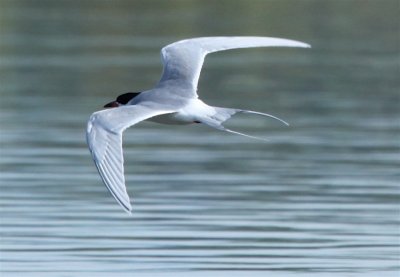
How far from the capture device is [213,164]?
14.6 metres

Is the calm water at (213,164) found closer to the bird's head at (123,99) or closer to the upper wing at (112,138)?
the bird's head at (123,99)

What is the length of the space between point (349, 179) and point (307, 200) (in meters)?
1.04

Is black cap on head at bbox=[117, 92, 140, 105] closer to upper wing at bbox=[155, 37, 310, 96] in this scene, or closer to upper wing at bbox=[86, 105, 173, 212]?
upper wing at bbox=[155, 37, 310, 96]

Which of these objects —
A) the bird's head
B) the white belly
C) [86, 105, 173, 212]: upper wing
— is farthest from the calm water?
[86, 105, 173, 212]: upper wing

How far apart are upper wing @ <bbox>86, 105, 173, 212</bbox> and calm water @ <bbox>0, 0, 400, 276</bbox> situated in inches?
51.1

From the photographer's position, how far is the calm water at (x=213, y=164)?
1098 cm

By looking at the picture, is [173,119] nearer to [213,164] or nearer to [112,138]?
[112,138]

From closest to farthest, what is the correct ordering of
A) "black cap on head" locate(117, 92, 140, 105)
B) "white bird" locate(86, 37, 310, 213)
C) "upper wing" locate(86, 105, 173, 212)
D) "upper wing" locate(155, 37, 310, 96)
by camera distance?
1. "upper wing" locate(86, 105, 173, 212)
2. "white bird" locate(86, 37, 310, 213)
3. "black cap on head" locate(117, 92, 140, 105)
4. "upper wing" locate(155, 37, 310, 96)

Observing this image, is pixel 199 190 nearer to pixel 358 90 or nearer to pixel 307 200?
pixel 307 200

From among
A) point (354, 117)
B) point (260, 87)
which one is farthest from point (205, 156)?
point (260, 87)

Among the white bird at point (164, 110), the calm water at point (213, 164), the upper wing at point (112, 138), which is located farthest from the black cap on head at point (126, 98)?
the calm water at point (213, 164)

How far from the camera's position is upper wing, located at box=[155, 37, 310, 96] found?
10.6 meters

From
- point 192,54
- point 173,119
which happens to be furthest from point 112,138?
point 192,54

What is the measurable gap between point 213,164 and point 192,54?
3.66m
